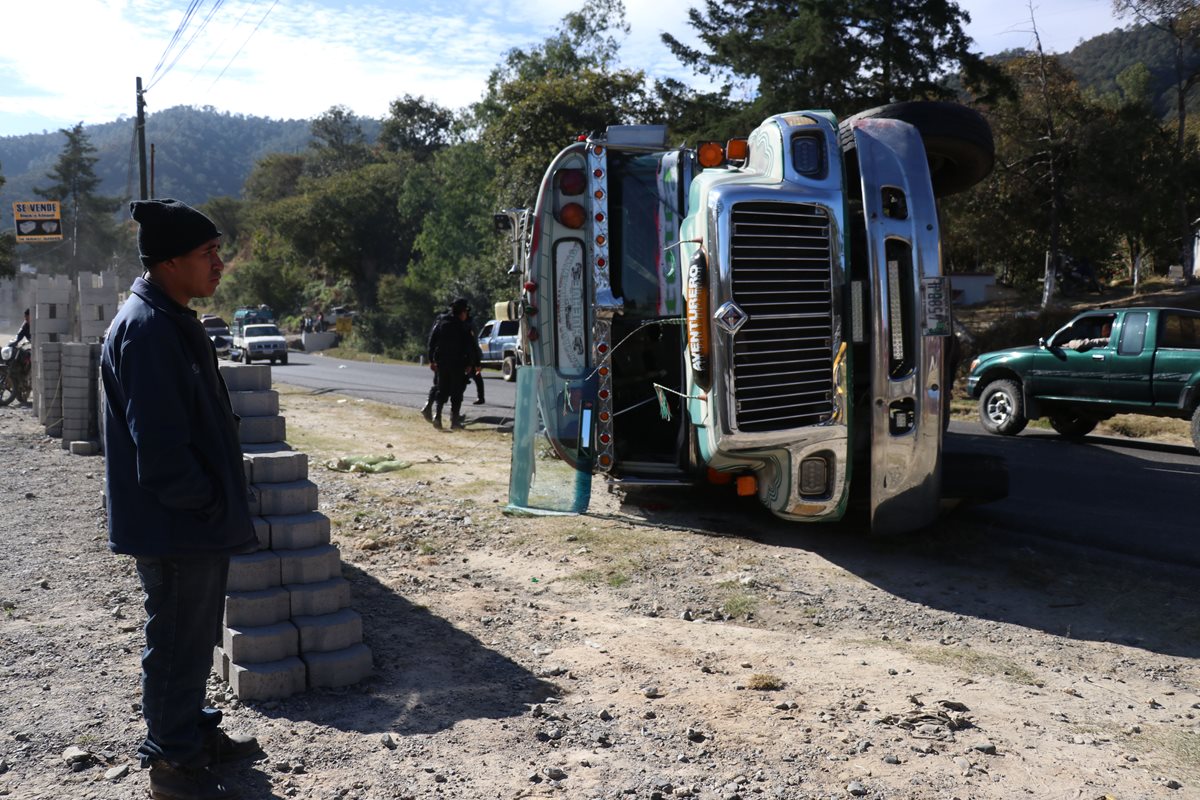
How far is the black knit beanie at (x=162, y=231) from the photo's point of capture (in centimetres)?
355

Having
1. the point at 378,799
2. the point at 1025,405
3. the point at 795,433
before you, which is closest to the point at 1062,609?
the point at 795,433

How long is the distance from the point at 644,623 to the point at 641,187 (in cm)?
388

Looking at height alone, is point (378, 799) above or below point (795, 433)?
below

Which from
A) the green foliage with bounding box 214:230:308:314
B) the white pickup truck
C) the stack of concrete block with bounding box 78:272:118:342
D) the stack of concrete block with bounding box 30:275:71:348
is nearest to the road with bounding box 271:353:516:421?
the white pickup truck

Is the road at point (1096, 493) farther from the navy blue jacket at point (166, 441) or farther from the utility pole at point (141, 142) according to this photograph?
the utility pole at point (141, 142)

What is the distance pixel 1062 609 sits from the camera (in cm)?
591

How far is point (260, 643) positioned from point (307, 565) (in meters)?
0.42

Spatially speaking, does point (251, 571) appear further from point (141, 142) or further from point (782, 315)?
point (141, 142)

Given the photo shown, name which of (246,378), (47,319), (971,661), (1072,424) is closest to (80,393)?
(47,319)

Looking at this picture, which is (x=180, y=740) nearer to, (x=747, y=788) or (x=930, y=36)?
(x=747, y=788)

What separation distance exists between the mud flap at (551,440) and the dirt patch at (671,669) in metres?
0.23

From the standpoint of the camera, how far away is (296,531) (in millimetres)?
4805

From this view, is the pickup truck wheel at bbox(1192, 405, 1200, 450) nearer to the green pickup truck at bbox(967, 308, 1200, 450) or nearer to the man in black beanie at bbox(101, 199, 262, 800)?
the green pickup truck at bbox(967, 308, 1200, 450)

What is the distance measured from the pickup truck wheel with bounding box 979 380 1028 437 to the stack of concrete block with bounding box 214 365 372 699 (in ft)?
36.0
